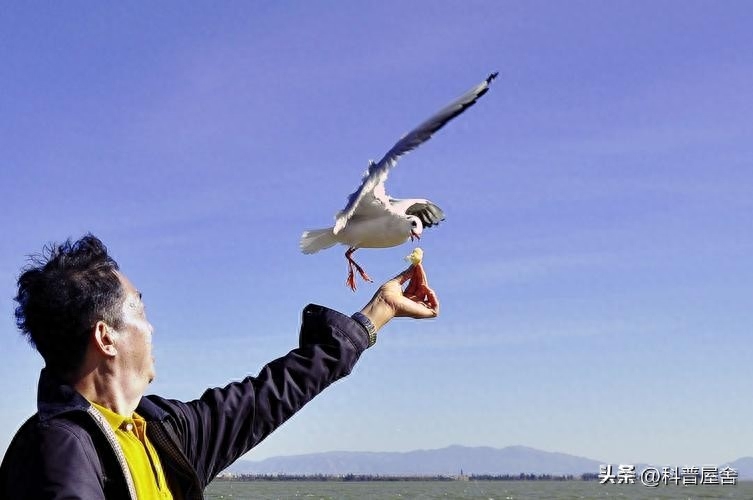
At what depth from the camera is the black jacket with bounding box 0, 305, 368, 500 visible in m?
2.17

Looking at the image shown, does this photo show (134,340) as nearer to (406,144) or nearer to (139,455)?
(139,455)

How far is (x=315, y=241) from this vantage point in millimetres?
5320

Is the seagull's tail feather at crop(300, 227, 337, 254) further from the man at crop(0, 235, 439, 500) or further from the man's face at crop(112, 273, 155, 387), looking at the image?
the man's face at crop(112, 273, 155, 387)

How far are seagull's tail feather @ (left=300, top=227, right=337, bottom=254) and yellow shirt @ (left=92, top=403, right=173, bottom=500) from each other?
2.74m

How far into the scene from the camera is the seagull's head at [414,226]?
4.49m

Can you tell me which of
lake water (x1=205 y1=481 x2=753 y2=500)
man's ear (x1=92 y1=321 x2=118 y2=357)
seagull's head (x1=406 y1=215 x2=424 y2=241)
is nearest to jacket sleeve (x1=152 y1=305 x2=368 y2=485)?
man's ear (x1=92 y1=321 x2=118 y2=357)

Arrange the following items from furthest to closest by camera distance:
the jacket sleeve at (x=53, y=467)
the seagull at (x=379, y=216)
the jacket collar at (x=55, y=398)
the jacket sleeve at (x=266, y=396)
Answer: the seagull at (x=379, y=216) < the jacket sleeve at (x=266, y=396) < the jacket collar at (x=55, y=398) < the jacket sleeve at (x=53, y=467)

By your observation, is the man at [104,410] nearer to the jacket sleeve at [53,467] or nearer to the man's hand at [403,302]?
the jacket sleeve at [53,467]

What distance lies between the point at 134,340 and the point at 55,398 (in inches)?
9.3

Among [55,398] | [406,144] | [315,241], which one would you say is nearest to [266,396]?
[55,398]

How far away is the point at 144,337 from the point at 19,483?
465 millimetres

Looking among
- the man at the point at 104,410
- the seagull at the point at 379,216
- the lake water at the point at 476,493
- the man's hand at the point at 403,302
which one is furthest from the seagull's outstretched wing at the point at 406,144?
the lake water at the point at 476,493

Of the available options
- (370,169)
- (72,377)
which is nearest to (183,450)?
(72,377)

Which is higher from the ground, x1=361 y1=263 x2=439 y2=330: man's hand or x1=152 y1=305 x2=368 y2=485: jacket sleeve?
x1=361 y1=263 x2=439 y2=330: man's hand
